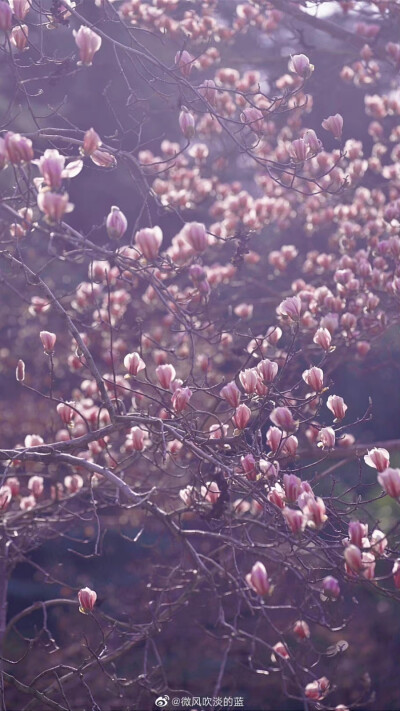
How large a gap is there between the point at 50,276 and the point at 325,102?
352cm

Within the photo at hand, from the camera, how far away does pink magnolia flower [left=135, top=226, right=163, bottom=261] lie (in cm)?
238

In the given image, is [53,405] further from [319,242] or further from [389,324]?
[389,324]

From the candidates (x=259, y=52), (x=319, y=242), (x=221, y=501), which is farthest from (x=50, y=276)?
(x=221, y=501)

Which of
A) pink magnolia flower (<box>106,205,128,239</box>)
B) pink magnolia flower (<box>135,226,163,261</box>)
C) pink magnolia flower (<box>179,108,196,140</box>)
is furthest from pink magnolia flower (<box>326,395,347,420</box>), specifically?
pink magnolia flower (<box>179,108,196,140</box>)

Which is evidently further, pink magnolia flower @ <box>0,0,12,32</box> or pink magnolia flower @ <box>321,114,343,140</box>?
pink magnolia flower @ <box>321,114,343,140</box>

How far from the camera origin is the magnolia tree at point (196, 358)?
8.33 feet

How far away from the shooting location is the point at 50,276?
8.09 metres

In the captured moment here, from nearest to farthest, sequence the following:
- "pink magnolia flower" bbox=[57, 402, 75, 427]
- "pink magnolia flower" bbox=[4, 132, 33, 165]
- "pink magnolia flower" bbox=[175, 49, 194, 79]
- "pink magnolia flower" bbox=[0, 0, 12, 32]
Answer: "pink magnolia flower" bbox=[4, 132, 33, 165]
"pink magnolia flower" bbox=[0, 0, 12, 32]
"pink magnolia flower" bbox=[57, 402, 75, 427]
"pink magnolia flower" bbox=[175, 49, 194, 79]

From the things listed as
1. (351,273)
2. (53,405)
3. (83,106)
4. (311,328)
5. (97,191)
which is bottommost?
(53,405)

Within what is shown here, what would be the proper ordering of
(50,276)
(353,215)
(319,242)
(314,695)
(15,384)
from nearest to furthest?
(314,695)
(353,215)
(319,242)
(15,384)
(50,276)

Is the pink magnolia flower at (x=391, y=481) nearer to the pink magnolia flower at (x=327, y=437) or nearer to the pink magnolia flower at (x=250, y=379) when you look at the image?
the pink magnolia flower at (x=327, y=437)

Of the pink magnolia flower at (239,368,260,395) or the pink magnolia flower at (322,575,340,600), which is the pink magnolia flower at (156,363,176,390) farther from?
the pink magnolia flower at (322,575,340,600)

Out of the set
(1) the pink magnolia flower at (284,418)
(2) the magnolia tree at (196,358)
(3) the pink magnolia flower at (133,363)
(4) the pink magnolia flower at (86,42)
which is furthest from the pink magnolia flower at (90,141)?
(1) the pink magnolia flower at (284,418)

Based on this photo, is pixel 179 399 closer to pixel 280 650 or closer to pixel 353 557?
pixel 353 557
